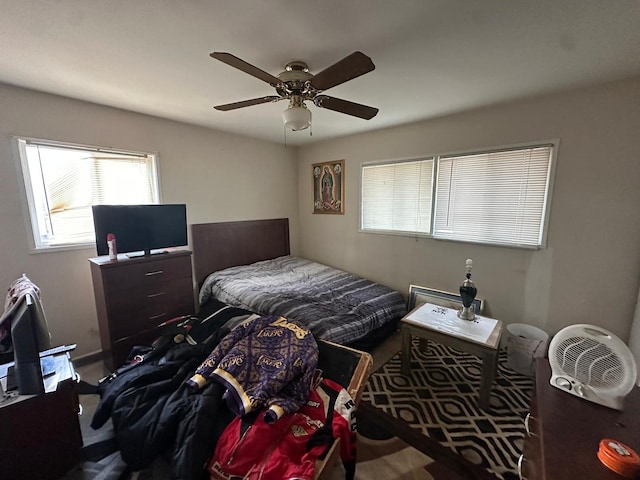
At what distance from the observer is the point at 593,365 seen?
1.10m

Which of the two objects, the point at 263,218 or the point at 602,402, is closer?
the point at 602,402

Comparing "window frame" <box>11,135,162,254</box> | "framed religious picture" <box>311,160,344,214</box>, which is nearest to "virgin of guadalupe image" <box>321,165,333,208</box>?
"framed religious picture" <box>311,160,344,214</box>

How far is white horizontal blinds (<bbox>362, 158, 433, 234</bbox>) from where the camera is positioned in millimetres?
3045

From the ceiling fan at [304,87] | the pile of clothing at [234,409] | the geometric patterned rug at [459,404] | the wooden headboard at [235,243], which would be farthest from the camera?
the wooden headboard at [235,243]

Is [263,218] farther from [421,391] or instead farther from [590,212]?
[590,212]

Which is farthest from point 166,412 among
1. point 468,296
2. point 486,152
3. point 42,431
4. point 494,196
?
point 486,152

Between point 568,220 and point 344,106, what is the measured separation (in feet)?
6.97

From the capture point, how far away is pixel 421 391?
205cm

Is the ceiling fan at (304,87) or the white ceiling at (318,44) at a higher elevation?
the white ceiling at (318,44)

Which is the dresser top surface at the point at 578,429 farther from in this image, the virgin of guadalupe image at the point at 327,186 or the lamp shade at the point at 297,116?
the virgin of guadalupe image at the point at 327,186

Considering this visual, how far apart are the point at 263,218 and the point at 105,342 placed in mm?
2277

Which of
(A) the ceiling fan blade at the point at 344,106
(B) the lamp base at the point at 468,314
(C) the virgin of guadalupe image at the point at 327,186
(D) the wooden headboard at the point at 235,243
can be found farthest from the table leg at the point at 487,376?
(D) the wooden headboard at the point at 235,243

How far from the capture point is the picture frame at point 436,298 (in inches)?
106

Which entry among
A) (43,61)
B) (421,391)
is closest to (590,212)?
(421,391)
